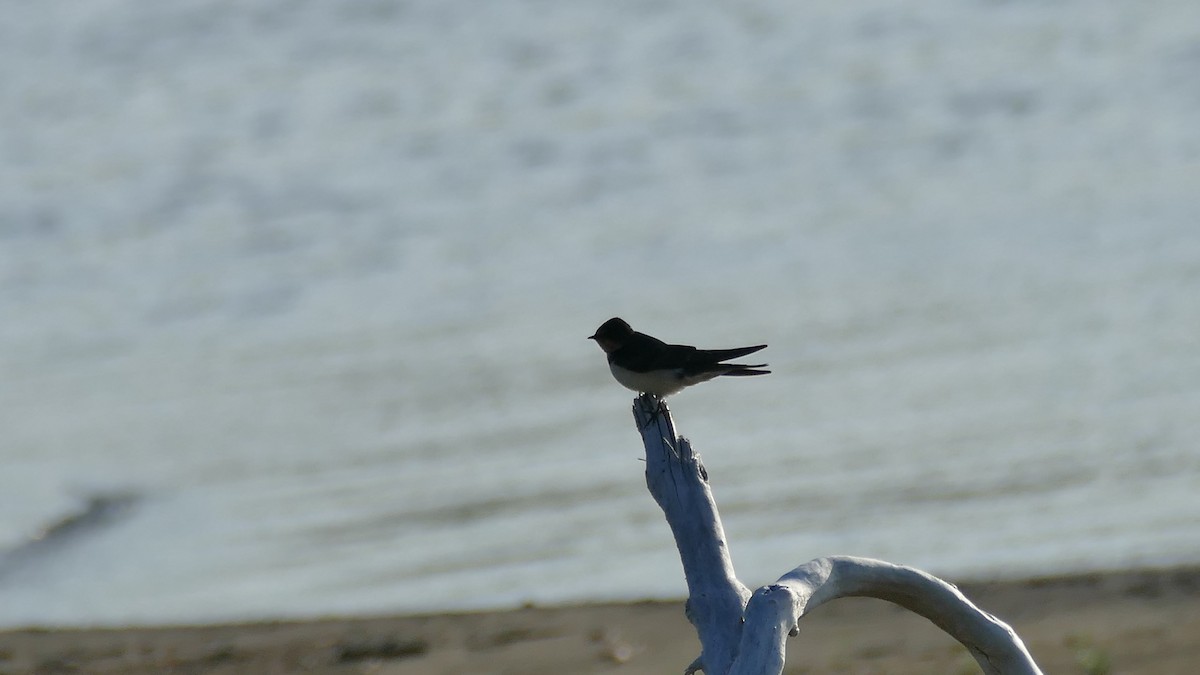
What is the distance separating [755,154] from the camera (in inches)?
890

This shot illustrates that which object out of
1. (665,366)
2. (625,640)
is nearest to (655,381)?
(665,366)

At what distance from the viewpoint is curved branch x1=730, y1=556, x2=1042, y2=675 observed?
4047 mm

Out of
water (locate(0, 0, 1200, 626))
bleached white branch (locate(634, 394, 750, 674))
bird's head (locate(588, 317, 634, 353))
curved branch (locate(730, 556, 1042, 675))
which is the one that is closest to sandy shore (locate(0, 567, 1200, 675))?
water (locate(0, 0, 1200, 626))

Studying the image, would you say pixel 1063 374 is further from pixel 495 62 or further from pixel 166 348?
pixel 495 62

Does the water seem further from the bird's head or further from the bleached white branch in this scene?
the bleached white branch

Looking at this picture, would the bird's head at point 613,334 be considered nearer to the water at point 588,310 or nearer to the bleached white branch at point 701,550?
the bleached white branch at point 701,550

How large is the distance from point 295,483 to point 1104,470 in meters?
5.33

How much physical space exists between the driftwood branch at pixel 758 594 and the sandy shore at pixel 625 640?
14.2 ft

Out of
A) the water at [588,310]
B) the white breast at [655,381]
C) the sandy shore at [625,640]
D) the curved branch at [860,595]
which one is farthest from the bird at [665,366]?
the water at [588,310]

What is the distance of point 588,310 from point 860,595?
11.3 meters

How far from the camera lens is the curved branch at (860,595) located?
4.05 meters

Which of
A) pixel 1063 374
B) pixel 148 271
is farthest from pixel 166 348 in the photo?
pixel 1063 374

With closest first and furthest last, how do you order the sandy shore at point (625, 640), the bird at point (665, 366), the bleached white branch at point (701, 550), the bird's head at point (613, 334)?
1. the bleached white branch at point (701, 550)
2. the bird at point (665, 366)
3. the bird's head at point (613, 334)
4. the sandy shore at point (625, 640)

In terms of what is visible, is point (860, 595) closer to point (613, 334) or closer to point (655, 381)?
point (655, 381)
